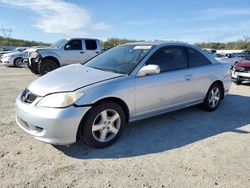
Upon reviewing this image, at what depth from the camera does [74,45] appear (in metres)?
13.0

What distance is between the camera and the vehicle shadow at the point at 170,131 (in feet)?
12.9

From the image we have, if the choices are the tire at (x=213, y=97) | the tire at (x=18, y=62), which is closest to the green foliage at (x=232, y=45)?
the tire at (x=18, y=62)

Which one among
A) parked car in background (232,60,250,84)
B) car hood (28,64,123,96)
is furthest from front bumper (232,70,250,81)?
car hood (28,64,123,96)

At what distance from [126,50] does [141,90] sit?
1.09 m

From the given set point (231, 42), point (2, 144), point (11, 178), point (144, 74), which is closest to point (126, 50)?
point (144, 74)

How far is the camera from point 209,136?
463 cm

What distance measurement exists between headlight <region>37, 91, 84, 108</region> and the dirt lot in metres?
0.72

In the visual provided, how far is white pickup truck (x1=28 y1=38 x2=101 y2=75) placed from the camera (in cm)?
1195

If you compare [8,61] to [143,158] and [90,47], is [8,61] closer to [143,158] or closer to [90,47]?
[90,47]

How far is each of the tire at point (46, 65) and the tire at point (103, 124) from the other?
861cm

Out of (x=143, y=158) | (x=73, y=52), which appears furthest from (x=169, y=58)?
(x=73, y=52)

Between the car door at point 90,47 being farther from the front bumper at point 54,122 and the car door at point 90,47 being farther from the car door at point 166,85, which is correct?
the front bumper at point 54,122

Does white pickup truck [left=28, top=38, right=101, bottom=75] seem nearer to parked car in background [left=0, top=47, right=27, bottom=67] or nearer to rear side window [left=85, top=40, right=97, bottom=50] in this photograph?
rear side window [left=85, top=40, right=97, bottom=50]

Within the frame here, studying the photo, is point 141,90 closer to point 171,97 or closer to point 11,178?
point 171,97
